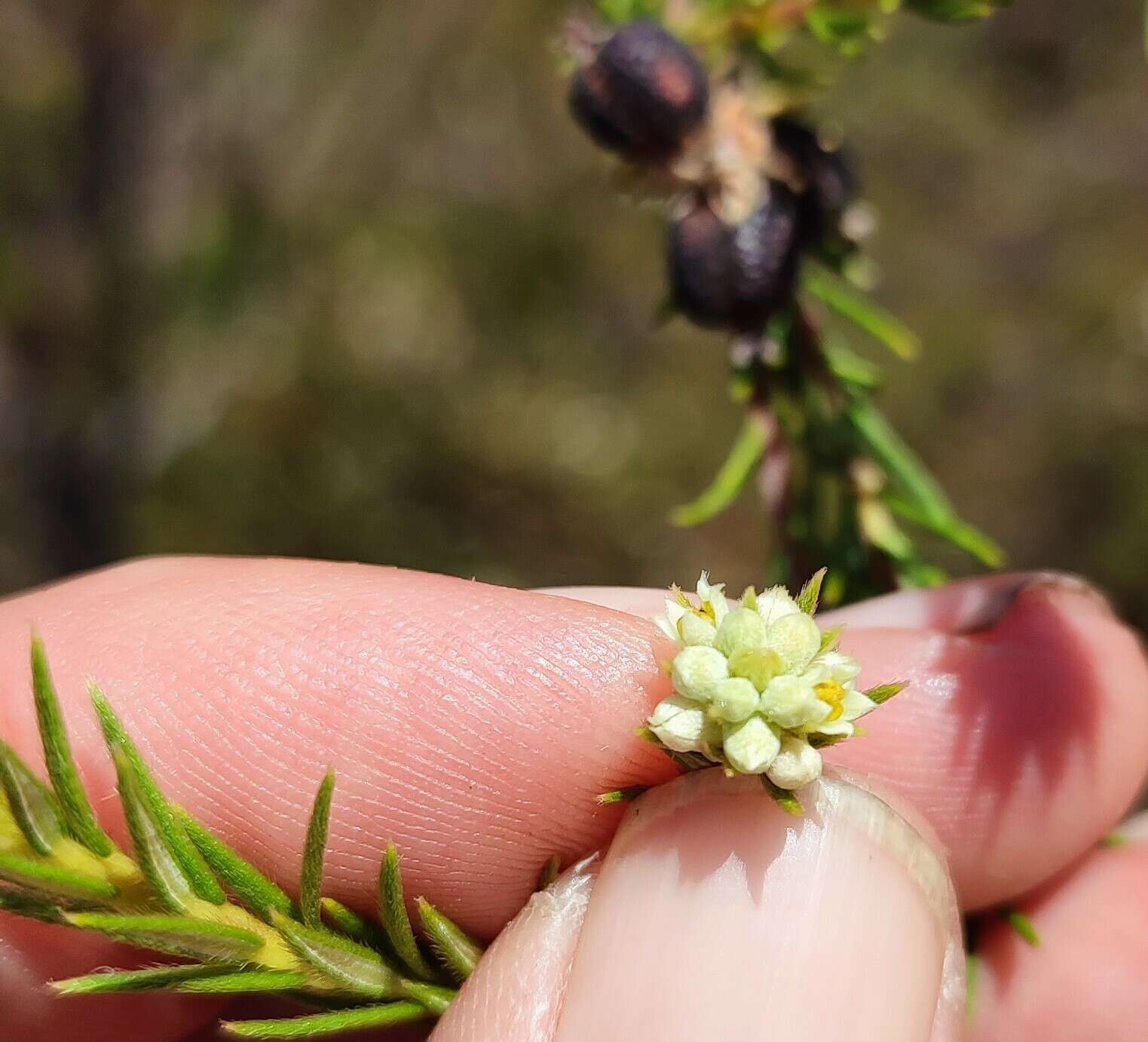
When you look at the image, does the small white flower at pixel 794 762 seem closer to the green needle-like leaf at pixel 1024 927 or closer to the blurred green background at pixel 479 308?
the green needle-like leaf at pixel 1024 927

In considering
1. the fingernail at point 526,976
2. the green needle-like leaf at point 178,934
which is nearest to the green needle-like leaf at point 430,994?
the fingernail at point 526,976

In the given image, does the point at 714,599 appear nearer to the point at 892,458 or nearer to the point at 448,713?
the point at 448,713

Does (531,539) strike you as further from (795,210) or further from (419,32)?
(795,210)

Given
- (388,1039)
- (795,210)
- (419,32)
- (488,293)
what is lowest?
(388,1039)

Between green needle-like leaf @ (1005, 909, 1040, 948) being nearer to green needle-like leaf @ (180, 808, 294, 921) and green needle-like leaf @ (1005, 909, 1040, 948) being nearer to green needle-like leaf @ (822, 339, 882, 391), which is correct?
green needle-like leaf @ (822, 339, 882, 391)

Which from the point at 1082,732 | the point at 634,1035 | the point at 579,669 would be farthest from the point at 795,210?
the point at 634,1035

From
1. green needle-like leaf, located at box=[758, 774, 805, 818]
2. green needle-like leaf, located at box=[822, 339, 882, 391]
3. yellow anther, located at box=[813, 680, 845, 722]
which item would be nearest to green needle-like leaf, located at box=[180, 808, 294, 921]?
green needle-like leaf, located at box=[758, 774, 805, 818]
